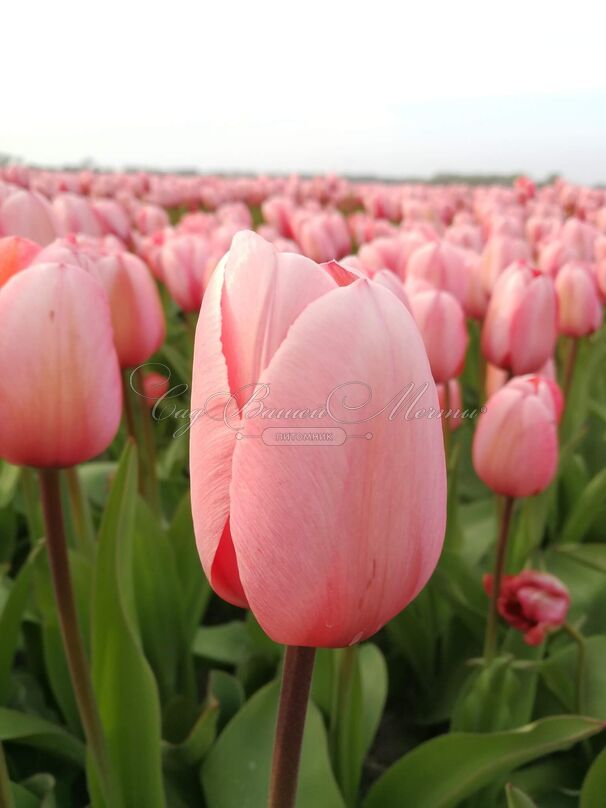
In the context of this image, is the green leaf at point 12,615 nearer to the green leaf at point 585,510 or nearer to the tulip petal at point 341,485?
the tulip petal at point 341,485

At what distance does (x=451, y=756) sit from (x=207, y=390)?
0.66 meters

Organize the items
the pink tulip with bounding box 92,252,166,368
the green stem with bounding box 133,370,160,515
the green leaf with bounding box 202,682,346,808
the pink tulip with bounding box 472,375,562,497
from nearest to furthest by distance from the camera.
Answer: the green leaf with bounding box 202,682,346,808 < the pink tulip with bounding box 472,375,562,497 < the pink tulip with bounding box 92,252,166,368 < the green stem with bounding box 133,370,160,515

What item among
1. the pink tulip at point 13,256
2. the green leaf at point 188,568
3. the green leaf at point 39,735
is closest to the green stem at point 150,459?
the green leaf at point 188,568

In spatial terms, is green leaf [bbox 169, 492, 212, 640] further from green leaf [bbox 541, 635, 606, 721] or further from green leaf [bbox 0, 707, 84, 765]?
green leaf [bbox 541, 635, 606, 721]

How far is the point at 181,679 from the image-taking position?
1.35 metres

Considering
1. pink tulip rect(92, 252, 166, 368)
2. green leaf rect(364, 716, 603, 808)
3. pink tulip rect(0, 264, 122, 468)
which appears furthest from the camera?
pink tulip rect(92, 252, 166, 368)

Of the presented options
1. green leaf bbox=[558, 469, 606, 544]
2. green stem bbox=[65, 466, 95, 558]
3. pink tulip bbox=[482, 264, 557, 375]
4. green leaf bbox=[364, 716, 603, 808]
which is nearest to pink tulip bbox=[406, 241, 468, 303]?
pink tulip bbox=[482, 264, 557, 375]

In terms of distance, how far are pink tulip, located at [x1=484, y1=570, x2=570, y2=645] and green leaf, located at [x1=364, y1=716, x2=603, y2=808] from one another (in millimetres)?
183

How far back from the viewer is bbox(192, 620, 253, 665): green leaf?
140 cm

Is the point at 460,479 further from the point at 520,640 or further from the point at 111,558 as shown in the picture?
the point at 111,558

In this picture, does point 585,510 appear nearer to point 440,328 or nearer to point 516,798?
point 440,328

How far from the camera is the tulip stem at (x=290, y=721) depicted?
49 centimetres

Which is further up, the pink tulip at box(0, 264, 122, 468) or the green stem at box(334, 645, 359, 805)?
the pink tulip at box(0, 264, 122, 468)

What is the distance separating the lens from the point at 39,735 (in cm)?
105
